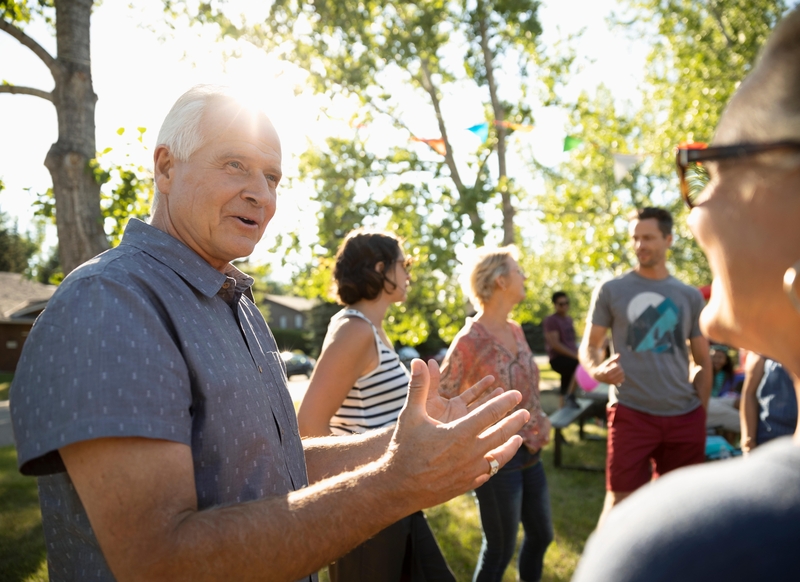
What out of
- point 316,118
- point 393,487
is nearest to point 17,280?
point 316,118

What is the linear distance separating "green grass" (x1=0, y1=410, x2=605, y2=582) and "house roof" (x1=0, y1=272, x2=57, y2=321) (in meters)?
28.6

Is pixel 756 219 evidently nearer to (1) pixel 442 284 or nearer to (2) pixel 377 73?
(1) pixel 442 284

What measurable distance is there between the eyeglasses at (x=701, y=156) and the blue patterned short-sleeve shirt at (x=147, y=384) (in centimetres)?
106

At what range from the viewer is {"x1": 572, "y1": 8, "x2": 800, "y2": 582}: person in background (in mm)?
533

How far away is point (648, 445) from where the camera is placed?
3830 mm

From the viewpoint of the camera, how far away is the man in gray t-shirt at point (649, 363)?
384 cm

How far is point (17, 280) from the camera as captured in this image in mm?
37000

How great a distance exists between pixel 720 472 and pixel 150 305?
111 centimetres

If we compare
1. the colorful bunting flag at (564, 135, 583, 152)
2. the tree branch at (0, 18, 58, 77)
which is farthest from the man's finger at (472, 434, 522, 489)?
the colorful bunting flag at (564, 135, 583, 152)

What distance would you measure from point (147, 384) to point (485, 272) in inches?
107

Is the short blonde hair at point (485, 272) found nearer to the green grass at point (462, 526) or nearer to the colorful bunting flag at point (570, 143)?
the green grass at point (462, 526)

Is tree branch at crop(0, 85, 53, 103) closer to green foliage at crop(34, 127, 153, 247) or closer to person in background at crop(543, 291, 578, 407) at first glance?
green foliage at crop(34, 127, 153, 247)

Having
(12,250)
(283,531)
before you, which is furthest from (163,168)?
(12,250)

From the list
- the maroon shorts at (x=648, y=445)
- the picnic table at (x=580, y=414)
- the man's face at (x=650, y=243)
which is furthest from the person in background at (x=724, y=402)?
the man's face at (x=650, y=243)
